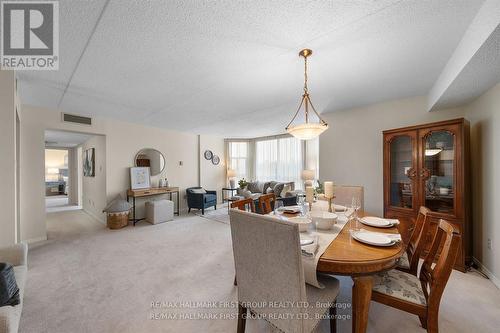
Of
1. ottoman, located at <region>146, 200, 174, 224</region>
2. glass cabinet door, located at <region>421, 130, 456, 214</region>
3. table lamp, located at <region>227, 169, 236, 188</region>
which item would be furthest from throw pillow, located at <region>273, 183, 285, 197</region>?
glass cabinet door, located at <region>421, 130, 456, 214</region>

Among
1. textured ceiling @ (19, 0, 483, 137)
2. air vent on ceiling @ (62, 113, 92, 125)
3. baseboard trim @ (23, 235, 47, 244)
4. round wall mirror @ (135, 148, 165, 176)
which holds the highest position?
textured ceiling @ (19, 0, 483, 137)

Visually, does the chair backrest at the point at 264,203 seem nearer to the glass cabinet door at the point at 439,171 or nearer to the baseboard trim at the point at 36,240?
the glass cabinet door at the point at 439,171

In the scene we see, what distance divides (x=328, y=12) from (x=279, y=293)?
1.88 m

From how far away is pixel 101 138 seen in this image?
14.8ft

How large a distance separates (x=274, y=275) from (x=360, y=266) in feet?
1.68

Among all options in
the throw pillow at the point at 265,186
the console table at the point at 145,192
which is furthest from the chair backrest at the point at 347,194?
the console table at the point at 145,192

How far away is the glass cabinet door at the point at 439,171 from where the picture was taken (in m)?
2.48

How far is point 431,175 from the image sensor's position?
2.65 meters

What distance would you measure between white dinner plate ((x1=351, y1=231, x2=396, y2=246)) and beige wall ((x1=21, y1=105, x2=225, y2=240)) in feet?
16.0

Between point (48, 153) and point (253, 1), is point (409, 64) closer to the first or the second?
Result: point (253, 1)

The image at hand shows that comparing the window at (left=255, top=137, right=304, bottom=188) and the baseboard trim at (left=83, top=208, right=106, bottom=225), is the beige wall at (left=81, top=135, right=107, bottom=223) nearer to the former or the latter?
the baseboard trim at (left=83, top=208, right=106, bottom=225)

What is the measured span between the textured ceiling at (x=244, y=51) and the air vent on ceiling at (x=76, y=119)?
497 millimetres

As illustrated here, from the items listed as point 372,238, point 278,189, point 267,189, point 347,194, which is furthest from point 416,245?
point 267,189

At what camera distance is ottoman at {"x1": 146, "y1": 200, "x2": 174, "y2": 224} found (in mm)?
4421
